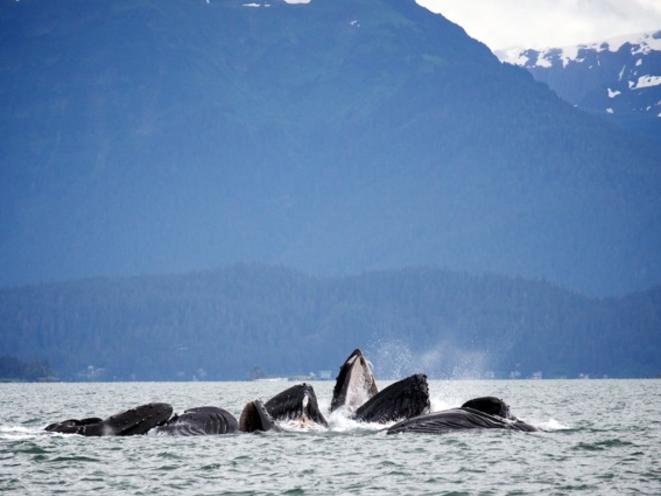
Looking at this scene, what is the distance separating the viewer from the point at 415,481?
33.5 m

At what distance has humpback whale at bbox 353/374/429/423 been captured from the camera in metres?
45.2

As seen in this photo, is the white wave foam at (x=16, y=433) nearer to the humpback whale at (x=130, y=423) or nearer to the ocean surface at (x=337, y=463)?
the ocean surface at (x=337, y=463)

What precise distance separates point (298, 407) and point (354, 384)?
269 centimetres

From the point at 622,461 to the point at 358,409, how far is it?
11763 mm

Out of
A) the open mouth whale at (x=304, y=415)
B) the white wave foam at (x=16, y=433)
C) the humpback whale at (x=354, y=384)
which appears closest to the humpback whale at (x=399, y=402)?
the open mouth whale at (x=304, y=415)

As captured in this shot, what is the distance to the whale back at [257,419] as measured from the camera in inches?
1761

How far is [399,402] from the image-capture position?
150ft

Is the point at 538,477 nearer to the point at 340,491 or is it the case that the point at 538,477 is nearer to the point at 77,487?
the point at 340,491

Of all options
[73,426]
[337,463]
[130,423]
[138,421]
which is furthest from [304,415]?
[337,463]

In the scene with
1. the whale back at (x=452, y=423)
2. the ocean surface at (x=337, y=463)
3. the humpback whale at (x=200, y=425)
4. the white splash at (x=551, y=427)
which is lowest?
the ocean surface at (x=337, y=463)

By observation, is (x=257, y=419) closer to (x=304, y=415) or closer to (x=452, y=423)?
(x=304, y=415)

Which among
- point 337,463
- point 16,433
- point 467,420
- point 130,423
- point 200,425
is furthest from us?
point 16,433

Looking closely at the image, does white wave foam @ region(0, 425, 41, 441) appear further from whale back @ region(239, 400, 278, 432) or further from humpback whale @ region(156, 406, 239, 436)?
whale back @ region(239, 400, 278, 432)

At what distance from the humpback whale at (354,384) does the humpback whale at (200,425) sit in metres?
3.97
